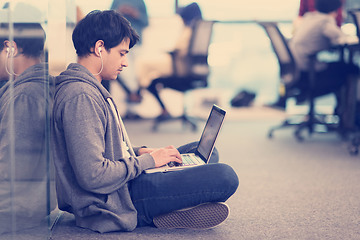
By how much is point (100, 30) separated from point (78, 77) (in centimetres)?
16

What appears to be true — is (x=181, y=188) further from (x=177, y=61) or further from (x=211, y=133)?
(x=177, y=61)

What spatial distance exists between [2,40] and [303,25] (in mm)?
3101

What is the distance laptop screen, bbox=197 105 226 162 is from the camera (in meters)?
1.69

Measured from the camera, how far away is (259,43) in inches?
237

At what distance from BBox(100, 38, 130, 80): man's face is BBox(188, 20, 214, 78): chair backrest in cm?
259

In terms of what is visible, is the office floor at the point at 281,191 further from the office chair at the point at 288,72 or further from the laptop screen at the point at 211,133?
the laptop screen at the point at 211,133

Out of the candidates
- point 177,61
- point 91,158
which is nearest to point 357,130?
point 177,61

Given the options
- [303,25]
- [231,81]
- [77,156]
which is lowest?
[231,81]

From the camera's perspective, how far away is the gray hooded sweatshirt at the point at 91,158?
1410 millimetres

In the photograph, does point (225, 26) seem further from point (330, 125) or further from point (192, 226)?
point (192, 226)

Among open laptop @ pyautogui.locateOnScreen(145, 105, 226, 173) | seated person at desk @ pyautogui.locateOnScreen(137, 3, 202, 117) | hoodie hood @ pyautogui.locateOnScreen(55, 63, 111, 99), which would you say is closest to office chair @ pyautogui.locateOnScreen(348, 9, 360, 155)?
seated person at desk @ pyautogui.locateOnScreen(137, 3, 202, 117)

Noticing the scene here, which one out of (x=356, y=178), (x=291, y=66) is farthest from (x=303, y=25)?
(x=356, y=178)

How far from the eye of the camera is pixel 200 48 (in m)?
4.14

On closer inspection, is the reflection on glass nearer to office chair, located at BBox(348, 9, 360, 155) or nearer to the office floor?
the office floor
